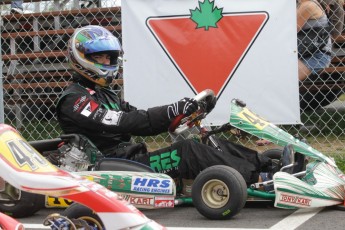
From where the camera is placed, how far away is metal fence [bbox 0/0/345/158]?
7613 mm

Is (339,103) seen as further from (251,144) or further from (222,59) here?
(222,59)

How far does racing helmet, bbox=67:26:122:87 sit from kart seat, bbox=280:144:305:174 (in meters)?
1.28

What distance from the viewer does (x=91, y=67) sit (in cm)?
541

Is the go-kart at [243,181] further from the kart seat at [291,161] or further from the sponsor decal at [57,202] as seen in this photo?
the sponsor decal at [57,202]

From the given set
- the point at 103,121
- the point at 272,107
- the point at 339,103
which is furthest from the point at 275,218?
the point at 339,103

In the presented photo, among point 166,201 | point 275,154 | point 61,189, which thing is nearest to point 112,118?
point 166,201

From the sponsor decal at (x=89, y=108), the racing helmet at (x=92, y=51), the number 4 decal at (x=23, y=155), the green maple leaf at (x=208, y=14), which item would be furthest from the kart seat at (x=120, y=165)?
the green maple leaf at (x=208, y=14)

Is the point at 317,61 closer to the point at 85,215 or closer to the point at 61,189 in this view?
the point at 85,215

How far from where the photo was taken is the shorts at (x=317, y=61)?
23.5 feet

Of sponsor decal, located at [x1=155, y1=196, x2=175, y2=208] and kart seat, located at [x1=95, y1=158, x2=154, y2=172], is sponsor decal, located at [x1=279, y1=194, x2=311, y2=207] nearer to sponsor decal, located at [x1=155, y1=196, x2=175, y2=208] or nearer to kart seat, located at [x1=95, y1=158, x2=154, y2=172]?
sponsor decal, located at [x1=155, y1=196, x2=175, y2=208]

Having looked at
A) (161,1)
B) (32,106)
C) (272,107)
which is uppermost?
(161,1)

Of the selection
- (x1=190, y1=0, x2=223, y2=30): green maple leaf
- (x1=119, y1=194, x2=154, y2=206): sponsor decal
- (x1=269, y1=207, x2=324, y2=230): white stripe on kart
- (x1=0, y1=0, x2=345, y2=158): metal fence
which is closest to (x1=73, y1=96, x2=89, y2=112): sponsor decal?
(x1=119, y1=194, x2=154, y2=206): sponsor decal

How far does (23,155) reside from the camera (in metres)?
3.46

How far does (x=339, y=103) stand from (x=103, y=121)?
13.4ft
